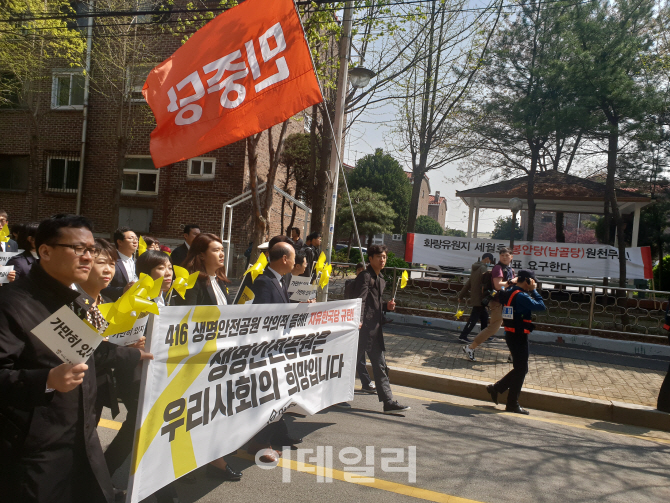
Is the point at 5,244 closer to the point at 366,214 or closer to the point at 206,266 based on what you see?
the point at 206,266

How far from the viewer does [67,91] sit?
18.6 metres

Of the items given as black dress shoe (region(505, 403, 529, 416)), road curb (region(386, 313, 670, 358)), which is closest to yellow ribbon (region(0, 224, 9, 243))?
black dress shoe (region(505, 403, 529, 416))

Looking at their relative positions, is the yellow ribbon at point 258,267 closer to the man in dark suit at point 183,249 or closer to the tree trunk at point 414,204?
the man in dark suit at point 183,249

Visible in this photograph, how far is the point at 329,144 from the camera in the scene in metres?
11.0

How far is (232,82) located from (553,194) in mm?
15472

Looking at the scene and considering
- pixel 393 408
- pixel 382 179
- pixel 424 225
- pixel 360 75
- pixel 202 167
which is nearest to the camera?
pixel 393 408

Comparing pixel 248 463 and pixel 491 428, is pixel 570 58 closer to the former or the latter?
pixel 491 428

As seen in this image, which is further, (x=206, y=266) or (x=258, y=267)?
(x=258, y=267)

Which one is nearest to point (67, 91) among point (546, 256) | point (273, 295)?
point (546, 256)

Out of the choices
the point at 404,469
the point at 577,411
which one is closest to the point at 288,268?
the point at 404,469

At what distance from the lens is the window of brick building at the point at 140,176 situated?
59.2 ft

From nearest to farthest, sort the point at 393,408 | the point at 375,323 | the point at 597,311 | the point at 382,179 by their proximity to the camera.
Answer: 1. the point at 393,408
2. the point at 375,323
3. the point at 597,311
4. the point at 382,179

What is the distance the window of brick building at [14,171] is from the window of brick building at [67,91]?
2490 millimetres

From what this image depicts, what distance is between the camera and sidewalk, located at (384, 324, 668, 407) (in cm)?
684
